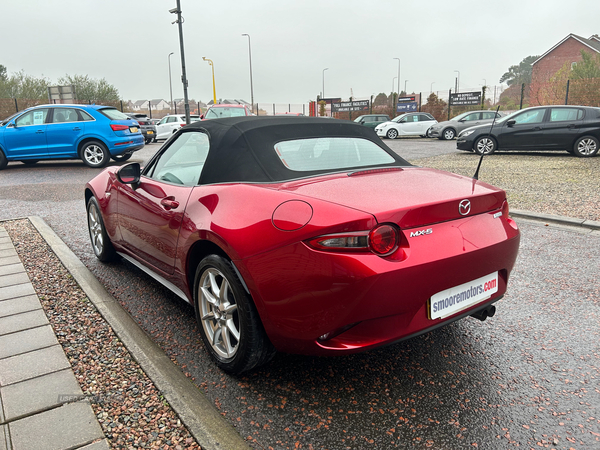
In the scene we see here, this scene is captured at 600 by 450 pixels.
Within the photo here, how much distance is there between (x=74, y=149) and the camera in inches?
497

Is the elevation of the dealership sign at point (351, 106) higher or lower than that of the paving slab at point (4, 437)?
higher

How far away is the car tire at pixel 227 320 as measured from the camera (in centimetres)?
238

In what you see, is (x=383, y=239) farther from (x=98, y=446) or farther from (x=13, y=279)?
(x=13, y=279)

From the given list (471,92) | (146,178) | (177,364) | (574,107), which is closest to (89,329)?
(177,364)

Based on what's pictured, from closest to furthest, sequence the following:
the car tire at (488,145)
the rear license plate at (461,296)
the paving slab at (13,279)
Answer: the rear license plate at (461,296), the paving slab at (13,279), the car tire at (488,145)

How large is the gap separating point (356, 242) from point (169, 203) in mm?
1515

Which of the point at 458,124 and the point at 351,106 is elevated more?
the point at 351,106

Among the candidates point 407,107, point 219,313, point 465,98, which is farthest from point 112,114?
point 407,107

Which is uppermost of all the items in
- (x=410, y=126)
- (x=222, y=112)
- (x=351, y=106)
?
(x=351, y=106)

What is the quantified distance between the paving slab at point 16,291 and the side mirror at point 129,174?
1.27m

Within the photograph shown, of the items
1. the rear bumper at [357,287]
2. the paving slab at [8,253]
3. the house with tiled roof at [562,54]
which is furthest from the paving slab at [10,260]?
the house with tiled roof at [562,54]

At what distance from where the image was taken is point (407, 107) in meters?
38.2

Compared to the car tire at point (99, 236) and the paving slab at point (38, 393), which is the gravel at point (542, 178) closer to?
the car tire at point (99, 236)

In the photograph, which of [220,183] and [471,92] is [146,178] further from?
[471,92]
